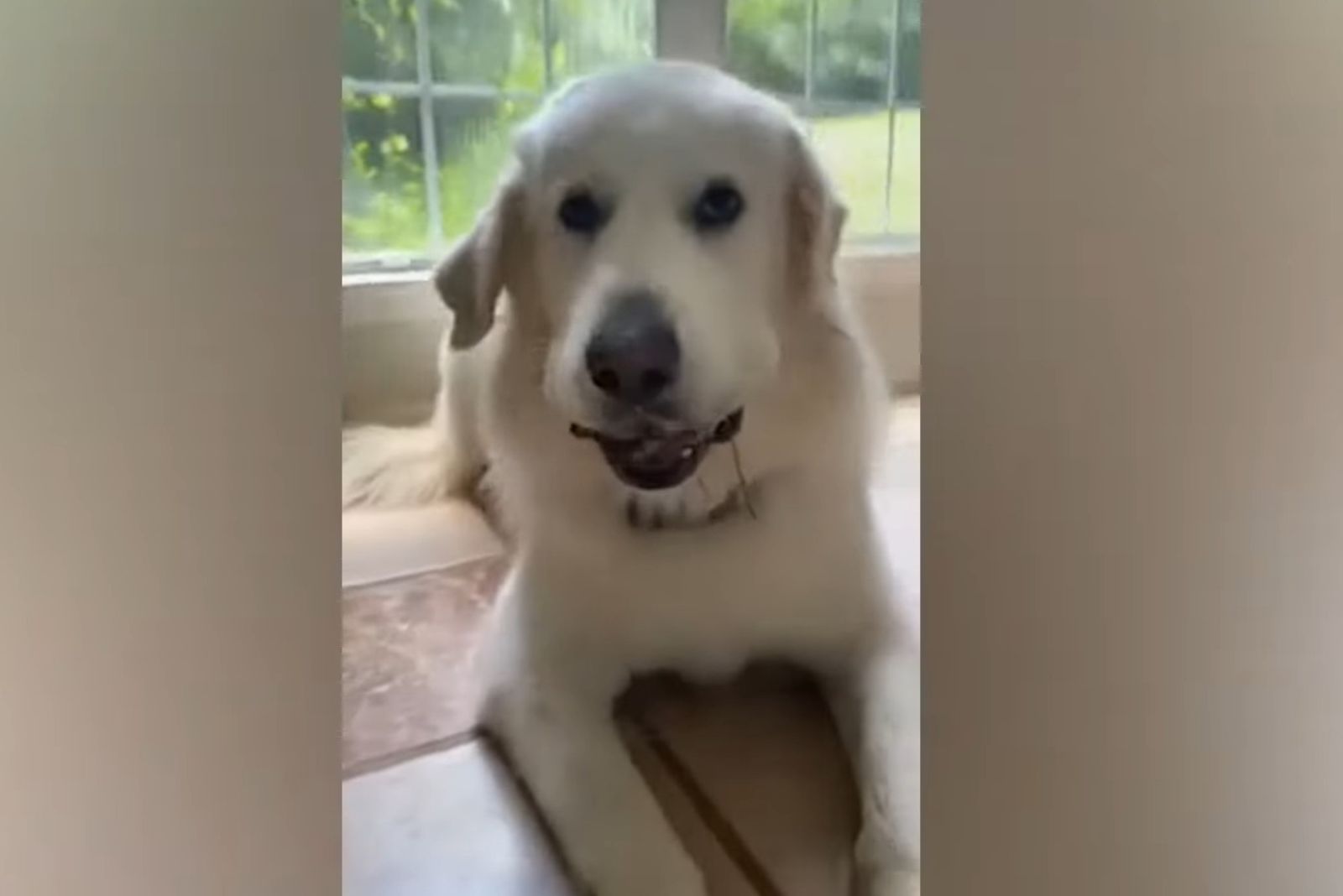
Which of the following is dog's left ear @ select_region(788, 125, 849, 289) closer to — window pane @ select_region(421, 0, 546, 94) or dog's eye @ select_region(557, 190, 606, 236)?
dog's eye @ select_region(557, 190, 606, 236)

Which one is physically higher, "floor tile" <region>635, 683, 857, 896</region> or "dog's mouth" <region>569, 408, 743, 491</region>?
"dog's mouth" <region>569, 408, 743, 491</region>

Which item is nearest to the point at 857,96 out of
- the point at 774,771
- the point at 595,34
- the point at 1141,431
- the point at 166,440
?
the point at 595,34

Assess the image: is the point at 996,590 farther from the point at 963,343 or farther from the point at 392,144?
the point at 392,144

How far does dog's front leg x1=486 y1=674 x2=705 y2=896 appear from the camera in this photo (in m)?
1.04

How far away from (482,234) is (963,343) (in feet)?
2.50

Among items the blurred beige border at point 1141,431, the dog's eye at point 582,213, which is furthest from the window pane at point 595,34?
the blurred beige border at point 1141,431

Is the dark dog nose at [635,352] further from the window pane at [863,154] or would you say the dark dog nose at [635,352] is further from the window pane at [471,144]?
the window pane at [863,154]

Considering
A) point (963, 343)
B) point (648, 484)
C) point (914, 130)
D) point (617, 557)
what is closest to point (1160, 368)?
point (963, 343)

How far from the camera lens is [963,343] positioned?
26.2 inches

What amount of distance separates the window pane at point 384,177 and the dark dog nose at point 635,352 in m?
1.00

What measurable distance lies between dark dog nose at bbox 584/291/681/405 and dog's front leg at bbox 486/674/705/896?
30cm

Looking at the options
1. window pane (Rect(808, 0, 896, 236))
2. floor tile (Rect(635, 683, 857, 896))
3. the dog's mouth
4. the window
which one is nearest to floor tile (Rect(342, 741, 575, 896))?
floor tile (Rect(635, 683, 857, 896))

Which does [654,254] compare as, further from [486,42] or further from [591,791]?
[486,42]

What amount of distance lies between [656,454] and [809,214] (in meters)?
0.29
